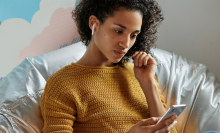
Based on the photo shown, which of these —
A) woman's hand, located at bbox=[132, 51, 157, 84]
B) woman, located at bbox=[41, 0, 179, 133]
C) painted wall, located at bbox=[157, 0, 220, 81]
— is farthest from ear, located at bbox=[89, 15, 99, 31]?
painted wall, located at bbox=[157, 0, 220, 81]

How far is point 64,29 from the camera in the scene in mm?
1590

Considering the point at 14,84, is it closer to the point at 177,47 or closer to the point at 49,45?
the point at 49,45

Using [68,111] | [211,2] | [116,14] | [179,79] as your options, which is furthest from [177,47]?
[68,111]

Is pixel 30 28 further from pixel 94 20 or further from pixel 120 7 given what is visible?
pixel 120 7

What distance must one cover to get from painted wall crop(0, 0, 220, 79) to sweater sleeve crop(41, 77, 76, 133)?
49cm

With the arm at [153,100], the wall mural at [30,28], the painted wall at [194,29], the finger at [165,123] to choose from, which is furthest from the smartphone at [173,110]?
the painted wall at [194,29]

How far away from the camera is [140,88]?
3.49ft

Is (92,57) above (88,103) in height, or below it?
above

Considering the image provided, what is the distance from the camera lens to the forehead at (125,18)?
845 mm

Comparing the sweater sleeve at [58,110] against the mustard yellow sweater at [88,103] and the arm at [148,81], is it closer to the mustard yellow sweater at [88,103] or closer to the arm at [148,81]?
the mustard yellow sweater at [88,103]

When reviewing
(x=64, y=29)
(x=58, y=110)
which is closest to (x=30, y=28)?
(x=64, y=29)

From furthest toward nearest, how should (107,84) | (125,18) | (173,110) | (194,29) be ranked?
(194,29) → (107,84) → (125,18) → (173,110)

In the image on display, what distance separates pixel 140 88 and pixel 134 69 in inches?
3.6

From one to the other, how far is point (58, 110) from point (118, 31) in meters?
0.36
